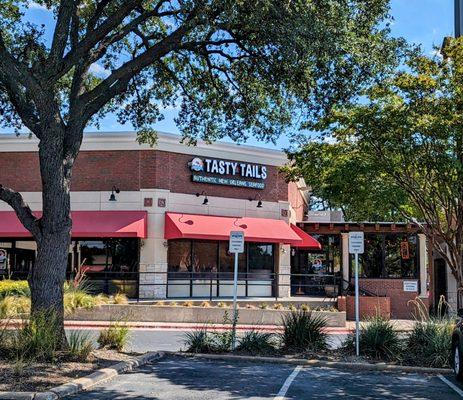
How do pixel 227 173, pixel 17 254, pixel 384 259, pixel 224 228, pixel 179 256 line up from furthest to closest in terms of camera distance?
pixel 384 259 < pixel 227 173 < pixel 17 254 < pixel 179 256 < pixel 224 228

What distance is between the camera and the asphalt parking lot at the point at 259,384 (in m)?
8.12

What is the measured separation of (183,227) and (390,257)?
970 centimetres

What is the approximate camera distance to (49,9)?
551 inches

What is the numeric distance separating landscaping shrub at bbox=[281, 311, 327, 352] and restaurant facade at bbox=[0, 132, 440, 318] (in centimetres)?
1055

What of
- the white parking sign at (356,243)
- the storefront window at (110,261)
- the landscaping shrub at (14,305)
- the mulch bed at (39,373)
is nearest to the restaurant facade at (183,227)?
the storefront window at (110,261)

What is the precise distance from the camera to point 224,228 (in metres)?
24.2

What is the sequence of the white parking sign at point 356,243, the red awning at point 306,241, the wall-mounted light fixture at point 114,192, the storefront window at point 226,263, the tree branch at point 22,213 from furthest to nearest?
the red awning at point 306,241
the storefront window at point 226,263
the wall-mounted light fixture at point 114,192
the white parking sign at point 356,243
the tree branch at point 22,213

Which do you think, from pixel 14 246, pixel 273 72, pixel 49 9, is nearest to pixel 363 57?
pixel 273 72

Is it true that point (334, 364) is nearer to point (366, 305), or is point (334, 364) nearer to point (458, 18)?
point (458, 18)

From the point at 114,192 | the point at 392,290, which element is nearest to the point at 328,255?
the point at 392,290

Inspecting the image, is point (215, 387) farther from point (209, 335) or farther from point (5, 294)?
point (5, 294)

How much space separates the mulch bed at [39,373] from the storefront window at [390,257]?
18.3 m

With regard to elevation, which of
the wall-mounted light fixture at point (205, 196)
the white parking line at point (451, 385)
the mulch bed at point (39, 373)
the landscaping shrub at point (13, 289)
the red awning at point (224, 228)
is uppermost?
the wall-mounted light fixture at point (205, 196)

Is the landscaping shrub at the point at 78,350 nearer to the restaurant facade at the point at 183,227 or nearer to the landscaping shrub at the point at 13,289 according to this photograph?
the landscaping shrub at the point at 13,289
